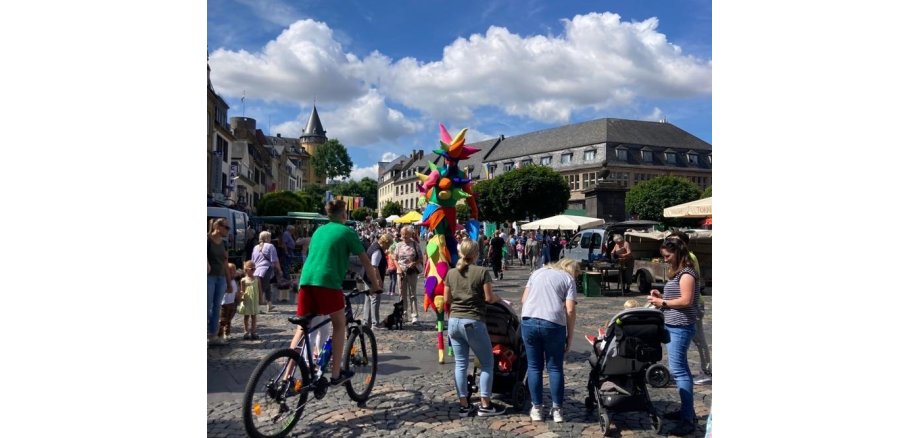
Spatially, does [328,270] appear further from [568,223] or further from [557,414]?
[568,223]

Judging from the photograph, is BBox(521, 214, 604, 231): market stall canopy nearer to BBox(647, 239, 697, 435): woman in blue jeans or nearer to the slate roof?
BBox(647, 239, 697, 435): woman in blue jeans

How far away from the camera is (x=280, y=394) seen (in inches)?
172

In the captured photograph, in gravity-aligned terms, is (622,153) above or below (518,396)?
above

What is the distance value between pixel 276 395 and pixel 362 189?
365ft

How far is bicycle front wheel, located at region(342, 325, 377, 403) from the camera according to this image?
5.19 meters

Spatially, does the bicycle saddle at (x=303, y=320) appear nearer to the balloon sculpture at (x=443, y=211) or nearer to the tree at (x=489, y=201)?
the balloon sculpture at (x=443, y=211)

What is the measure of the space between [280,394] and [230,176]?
37.2 meters

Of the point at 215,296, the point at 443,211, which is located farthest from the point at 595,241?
the point at 215,296

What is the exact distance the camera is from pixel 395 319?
931 cm

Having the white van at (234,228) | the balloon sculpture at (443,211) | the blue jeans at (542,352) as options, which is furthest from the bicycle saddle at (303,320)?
the white van at (234,228)

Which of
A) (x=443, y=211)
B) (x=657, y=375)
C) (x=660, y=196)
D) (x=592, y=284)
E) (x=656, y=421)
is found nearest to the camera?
(x=657, y=375)

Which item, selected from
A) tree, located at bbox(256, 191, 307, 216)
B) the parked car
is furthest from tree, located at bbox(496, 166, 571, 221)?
the parked car

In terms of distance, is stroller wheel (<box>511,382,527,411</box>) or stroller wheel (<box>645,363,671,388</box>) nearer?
stroller wheel (<box>645,363,671,388</box>)

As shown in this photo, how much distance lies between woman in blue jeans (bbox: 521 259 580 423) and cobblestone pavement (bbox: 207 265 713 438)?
0.28m
